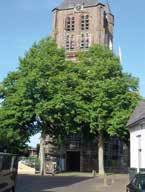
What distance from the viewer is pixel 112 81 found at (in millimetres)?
60812

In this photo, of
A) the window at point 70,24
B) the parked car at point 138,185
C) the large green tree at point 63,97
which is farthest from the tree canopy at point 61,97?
the parked car at point 138,185

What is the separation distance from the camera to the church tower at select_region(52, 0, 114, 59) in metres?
85.8

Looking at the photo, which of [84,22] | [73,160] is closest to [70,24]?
[84,22]

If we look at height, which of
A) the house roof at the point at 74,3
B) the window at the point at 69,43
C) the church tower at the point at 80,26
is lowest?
the window at the point at 69,43

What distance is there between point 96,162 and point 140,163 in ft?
141

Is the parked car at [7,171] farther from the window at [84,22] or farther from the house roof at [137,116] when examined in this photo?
the window at [84,22]

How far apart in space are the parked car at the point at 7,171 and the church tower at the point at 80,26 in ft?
212

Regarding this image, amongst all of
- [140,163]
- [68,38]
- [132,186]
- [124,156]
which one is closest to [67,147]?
[124,156]

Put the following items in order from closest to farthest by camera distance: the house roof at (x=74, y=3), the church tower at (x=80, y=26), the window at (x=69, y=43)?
the church tower at (x=80, y=26)
the window at (x=69, y=43)
the house roof at (x=74, y=3)

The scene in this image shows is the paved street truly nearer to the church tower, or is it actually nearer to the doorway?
the doorway

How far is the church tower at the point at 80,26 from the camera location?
282ft

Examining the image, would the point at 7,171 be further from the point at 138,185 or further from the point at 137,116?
the point at 137,116

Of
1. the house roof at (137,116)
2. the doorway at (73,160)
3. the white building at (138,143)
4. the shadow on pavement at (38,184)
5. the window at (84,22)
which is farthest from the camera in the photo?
the window at (84,22)

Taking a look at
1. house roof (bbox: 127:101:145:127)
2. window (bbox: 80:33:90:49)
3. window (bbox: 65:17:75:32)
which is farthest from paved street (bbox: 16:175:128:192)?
window (bbox: 65:17:75:32)
